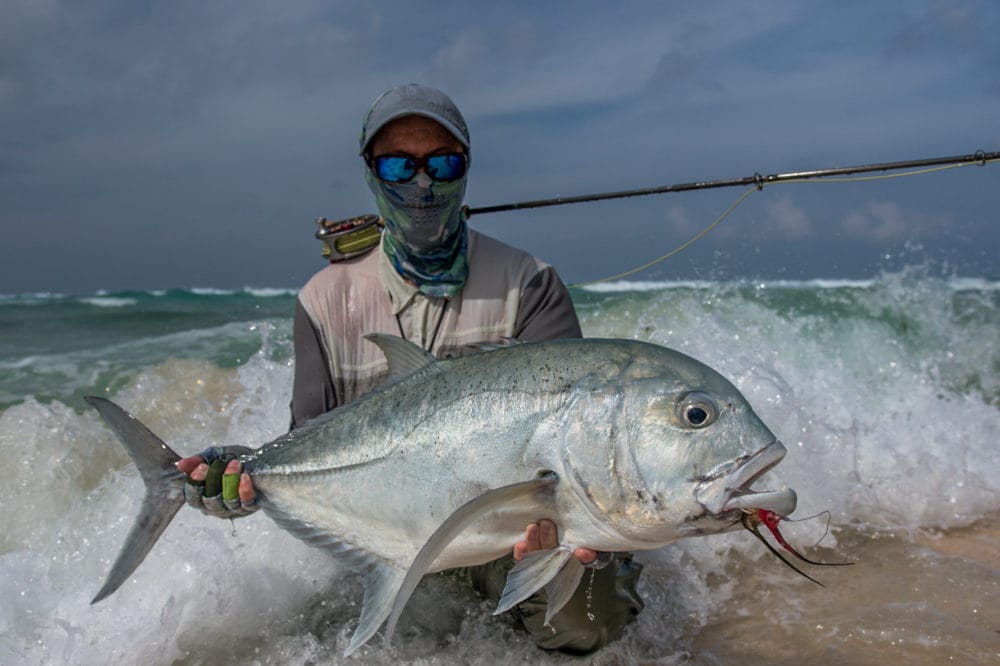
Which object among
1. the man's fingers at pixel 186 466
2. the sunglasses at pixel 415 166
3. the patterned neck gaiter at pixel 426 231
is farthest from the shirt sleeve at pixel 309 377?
the sunglasses at pixel 415 166

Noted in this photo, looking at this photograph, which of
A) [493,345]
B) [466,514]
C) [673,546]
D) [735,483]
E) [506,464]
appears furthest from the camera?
[673,546]

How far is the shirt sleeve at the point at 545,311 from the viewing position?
3.44m

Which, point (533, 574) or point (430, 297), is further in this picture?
point (430, 297)

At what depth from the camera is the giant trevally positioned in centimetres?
216

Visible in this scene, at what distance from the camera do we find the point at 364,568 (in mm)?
2727

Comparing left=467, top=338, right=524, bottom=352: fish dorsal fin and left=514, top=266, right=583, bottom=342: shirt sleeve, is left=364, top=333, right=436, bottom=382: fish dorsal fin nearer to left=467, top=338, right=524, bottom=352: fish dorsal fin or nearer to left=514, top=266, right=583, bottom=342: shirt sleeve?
left=467, top=338, right=524, bottom=352: fish dorsal fin

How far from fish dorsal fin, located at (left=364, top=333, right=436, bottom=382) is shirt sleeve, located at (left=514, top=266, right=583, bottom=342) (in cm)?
76

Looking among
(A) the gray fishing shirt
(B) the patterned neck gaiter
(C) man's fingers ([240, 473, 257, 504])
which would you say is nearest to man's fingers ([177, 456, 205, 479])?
(C) man's fingers ([240, 473, 257, 504])

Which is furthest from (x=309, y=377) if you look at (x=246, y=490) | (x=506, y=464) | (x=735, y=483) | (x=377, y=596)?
(x=735, y=483)

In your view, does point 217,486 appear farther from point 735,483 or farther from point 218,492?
point 735,483

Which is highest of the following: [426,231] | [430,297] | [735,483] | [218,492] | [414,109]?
[414,109]

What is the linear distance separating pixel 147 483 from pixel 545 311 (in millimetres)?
1627

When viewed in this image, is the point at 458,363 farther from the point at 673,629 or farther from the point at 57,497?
the point at 57,497

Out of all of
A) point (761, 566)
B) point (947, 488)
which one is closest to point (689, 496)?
point (761, 566)
